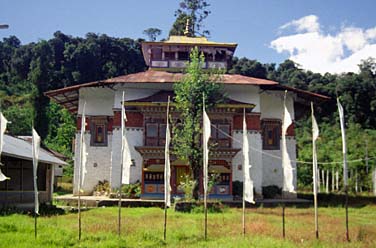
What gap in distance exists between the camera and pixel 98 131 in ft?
107

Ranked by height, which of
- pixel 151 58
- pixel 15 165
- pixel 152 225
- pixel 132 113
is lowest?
pixel 152 225

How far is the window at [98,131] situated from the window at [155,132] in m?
4.44

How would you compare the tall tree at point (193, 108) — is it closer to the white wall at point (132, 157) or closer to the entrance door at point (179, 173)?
the entrance door at point (179, 173)

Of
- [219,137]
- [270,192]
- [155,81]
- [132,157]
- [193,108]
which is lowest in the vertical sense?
[270,192]

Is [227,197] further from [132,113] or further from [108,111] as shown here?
[108,111]

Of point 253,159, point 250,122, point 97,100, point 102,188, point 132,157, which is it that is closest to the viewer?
point 132,157

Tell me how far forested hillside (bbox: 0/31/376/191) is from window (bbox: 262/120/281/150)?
11.9m

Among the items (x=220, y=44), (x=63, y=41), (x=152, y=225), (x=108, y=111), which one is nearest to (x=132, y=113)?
(x=108, y=111)

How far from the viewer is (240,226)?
51.5 ft

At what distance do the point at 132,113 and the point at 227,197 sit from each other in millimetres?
8468

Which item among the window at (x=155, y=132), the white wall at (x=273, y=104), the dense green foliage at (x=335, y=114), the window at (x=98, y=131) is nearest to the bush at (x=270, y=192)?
the white wall at (x=273, y=104)

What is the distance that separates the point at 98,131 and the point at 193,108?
9688 millimetres

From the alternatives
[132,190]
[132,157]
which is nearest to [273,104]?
[132,157]

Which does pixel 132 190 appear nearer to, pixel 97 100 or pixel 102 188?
pixel 102 188
